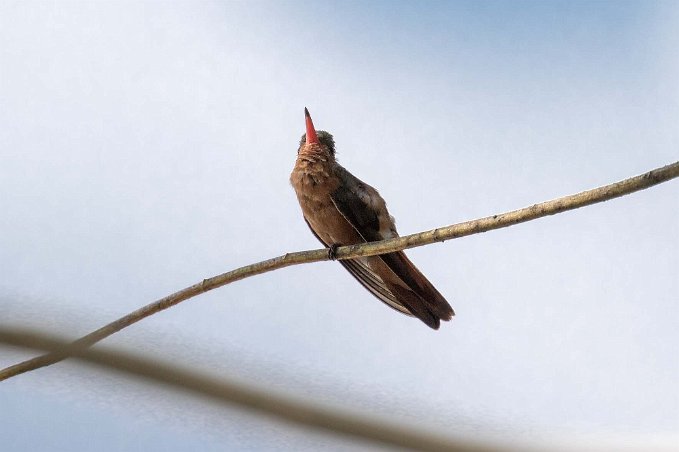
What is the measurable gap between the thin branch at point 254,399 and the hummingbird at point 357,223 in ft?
11.3

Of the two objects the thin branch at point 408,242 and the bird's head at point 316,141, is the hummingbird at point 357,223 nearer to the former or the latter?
the bird's head at point 316,141

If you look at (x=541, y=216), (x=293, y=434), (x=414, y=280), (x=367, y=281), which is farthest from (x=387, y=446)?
(x=367, y=281)

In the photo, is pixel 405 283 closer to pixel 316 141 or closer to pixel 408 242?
pixel 316 141

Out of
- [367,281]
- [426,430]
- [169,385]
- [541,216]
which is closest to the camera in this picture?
[169,385]

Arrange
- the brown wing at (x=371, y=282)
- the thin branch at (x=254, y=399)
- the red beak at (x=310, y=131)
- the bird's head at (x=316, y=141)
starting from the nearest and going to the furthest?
the thin branch at (x=254, y=399) → the brown wing at (x=371, y=282) → the red beak at (x=310, y=131) → the bird's head at (x=316, y=141)

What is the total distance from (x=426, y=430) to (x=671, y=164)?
1.10 m

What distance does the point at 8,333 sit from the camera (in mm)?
745

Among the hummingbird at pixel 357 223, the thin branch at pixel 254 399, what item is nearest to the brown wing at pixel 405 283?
the hummingbird at pixel 357 223

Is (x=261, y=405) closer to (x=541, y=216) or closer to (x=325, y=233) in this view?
(x=541, y=216)

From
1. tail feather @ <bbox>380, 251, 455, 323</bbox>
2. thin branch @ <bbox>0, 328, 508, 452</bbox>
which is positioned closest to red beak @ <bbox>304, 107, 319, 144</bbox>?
tail feather @ <bbox>380, 251, 455, 323</bbox>

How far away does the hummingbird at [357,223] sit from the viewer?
4320 mm

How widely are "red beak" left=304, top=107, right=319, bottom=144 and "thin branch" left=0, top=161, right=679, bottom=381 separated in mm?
1695

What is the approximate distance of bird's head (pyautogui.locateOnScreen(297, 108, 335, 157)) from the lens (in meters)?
5.10

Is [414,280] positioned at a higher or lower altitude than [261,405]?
higher
